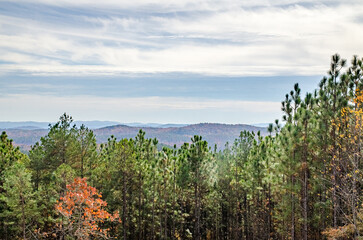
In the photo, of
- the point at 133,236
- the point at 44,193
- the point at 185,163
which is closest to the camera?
the point at 44,193

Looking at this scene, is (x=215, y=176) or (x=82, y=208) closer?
(x=82, y=208)

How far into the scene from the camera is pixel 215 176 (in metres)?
29.2

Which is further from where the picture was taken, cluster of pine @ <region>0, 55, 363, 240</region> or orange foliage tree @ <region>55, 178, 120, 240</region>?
cluster of pine @ <region>0, 55, 363, 240</region>

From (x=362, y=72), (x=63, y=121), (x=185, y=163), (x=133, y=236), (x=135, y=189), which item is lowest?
(x=133, y=236)

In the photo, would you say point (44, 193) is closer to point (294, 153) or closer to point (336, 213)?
point (294, 153)

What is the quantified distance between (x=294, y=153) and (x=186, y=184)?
36.9 ft

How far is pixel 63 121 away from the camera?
87.7 feet

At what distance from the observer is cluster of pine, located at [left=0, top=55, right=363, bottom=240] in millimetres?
18641

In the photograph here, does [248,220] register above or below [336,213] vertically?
below

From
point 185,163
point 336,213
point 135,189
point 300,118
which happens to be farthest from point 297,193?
point 135,189

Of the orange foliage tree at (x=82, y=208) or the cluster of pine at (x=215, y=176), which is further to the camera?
the cluster of pine at (x=215, y=176)

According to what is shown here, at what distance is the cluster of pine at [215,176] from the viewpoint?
18.6 m

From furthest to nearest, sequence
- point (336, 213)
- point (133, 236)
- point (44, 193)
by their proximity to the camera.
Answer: point (133, 236)
point (44, 193)
point (336, 213)

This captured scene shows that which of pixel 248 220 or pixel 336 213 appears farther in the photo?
pixel 248 220
